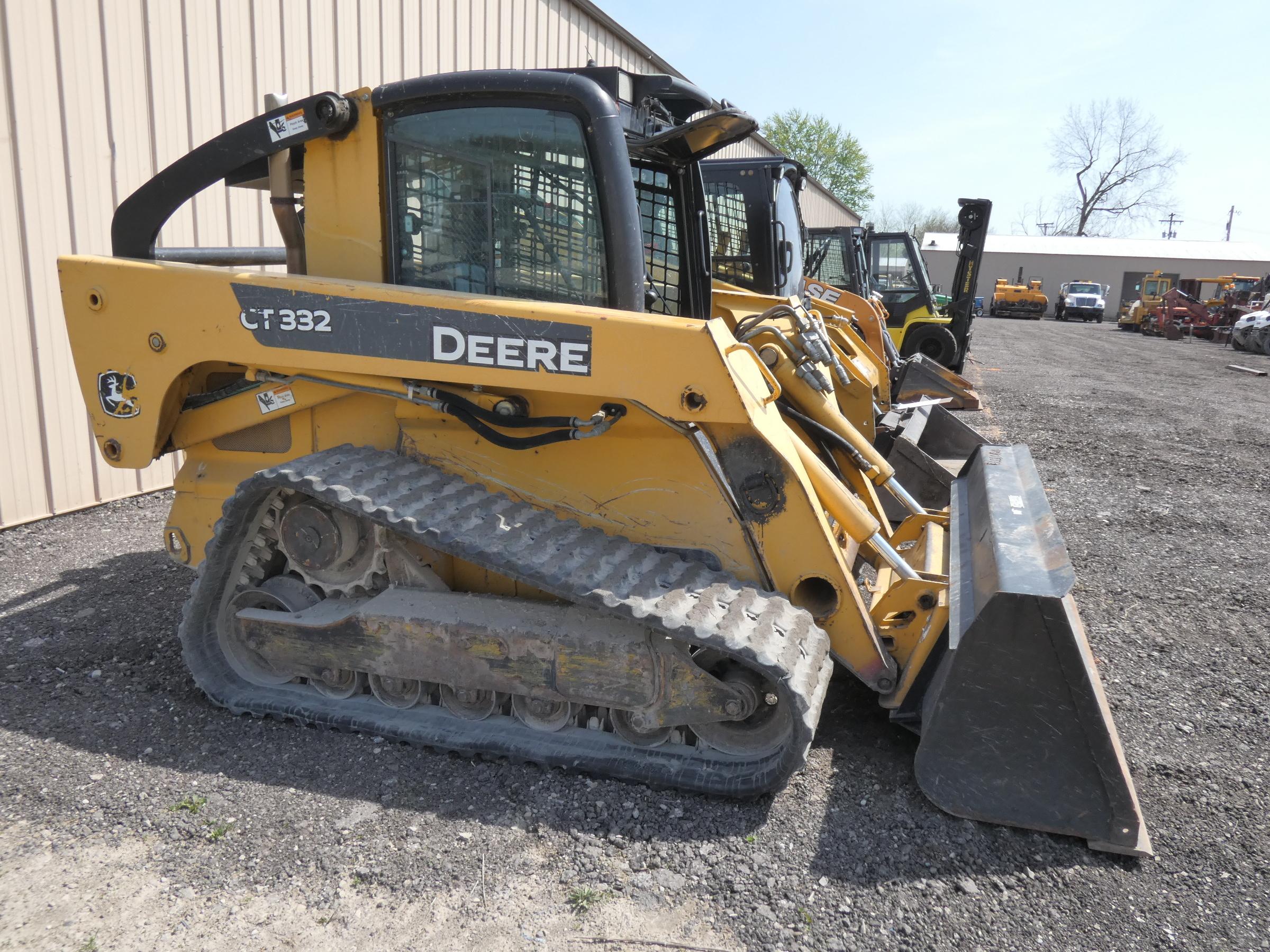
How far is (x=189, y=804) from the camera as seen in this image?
2645 mm

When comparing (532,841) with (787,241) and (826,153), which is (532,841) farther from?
(826,153)

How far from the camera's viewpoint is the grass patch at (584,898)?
2297 millimetres

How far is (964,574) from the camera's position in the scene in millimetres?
2986

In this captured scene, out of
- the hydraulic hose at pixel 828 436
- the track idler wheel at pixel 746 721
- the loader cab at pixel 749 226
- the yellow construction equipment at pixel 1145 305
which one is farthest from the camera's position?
the yellow construction equipment at pixel 1145 305

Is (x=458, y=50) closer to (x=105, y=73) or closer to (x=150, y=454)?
(x=105, y=73)

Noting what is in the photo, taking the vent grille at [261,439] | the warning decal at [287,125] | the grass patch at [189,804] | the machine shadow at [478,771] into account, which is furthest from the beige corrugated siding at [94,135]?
the grass patch at [189,804]

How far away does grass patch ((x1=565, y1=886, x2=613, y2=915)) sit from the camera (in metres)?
2.30

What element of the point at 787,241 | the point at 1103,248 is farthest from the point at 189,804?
the point at 1103,248

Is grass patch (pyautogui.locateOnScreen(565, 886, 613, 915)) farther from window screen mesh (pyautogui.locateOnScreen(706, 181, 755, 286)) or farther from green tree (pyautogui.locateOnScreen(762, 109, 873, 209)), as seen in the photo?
green tree (pyautogui.locateOnScreen(762, 109, 873, 209))

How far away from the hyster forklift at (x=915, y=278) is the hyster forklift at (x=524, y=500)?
32.8 feet

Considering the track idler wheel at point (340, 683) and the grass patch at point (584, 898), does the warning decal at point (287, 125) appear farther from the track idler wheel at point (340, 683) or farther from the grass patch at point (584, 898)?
the grass patch at point (584, 898)

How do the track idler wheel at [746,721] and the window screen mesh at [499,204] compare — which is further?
the window screen mesh at [499,204]

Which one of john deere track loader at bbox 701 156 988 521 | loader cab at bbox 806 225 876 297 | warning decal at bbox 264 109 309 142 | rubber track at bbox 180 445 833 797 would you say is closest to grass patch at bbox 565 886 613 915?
rubber track at bbox 180 445 833 797

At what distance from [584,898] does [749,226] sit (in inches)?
208
